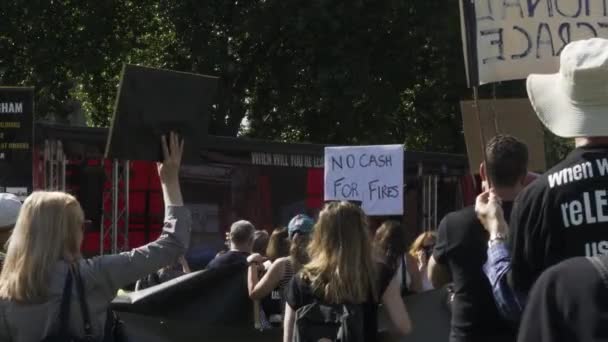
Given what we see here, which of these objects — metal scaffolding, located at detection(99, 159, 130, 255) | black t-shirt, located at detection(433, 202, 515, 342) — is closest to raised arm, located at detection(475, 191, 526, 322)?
black t-shirt, located at detection(433, 202, 515, 342)

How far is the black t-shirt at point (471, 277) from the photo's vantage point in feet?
16.2

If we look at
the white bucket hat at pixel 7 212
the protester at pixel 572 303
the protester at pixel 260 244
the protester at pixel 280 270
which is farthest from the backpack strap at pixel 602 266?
the protester at pixel 260 244

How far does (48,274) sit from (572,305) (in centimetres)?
216

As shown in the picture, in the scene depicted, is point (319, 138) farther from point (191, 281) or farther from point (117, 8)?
point (191, 281)

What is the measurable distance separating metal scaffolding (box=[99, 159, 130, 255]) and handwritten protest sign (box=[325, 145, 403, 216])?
2619 millimetres

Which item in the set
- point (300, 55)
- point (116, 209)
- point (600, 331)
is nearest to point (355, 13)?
point (300, 55)

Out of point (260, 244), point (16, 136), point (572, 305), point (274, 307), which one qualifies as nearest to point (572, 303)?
point (572, 305)

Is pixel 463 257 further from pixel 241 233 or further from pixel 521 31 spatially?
pixel 241 233

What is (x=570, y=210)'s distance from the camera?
11.0 feet

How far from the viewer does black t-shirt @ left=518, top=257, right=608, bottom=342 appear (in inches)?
90.0

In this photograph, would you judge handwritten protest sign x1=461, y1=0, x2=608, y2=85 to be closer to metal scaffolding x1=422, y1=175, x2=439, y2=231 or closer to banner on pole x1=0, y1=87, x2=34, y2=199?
banner on pole x1=0, y1=87, x2=34, y2=199

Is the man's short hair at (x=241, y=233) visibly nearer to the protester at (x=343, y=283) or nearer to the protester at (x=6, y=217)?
the protester at (x=343, y=283)

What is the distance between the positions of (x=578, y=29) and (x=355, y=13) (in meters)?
17.0

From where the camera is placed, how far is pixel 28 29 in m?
22.4
